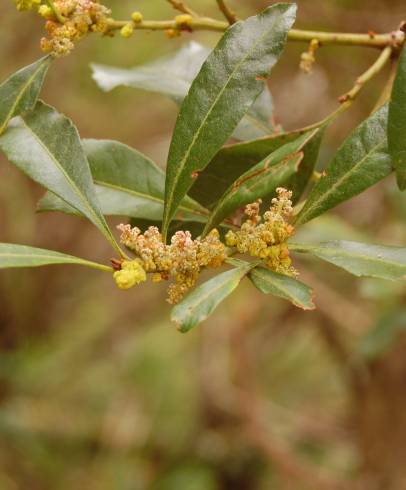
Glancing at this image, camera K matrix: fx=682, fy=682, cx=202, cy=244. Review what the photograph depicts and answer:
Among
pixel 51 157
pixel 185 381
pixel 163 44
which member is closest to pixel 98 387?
pixel 185 381

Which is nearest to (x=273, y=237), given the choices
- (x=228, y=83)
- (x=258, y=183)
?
(x=258, y=183)

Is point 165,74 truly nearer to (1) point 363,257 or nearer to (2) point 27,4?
(2) point 27,4

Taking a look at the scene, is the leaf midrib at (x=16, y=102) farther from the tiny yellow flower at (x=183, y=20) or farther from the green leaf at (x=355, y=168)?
the green leaf at (x=355, y=168)

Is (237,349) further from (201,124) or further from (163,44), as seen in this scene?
(201,124)

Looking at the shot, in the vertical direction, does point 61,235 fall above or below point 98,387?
above

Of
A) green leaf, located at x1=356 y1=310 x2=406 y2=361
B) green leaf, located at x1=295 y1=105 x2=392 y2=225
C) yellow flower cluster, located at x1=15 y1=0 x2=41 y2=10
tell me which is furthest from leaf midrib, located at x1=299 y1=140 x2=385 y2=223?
green leaf, located at x1=356 y1=310 x2=406 y2=361
